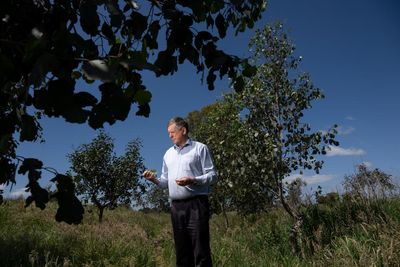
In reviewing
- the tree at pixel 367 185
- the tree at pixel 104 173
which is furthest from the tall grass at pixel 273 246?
the tree at pixel 104 173

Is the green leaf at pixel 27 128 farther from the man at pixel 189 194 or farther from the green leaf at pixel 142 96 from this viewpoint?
the man at pixel 189 194

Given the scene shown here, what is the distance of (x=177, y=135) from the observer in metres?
4.71

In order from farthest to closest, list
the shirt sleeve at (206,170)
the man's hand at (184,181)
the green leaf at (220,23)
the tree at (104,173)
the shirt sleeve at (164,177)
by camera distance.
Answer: the tree at (104,173), the shirt sleeve at (164,177), the shirt sleeve at (206,170), the man's hand at (184,181), the green leaf at (220,23)

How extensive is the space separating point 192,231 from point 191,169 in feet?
2.19

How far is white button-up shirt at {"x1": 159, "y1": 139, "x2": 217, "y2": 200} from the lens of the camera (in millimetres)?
4441

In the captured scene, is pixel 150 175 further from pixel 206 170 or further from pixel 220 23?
pixel 220 23

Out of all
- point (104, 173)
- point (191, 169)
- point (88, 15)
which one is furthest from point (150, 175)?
point (104, 173)

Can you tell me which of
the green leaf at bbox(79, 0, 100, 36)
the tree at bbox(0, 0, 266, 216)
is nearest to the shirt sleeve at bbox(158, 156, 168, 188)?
the tree at bbox(0, 0, 266, 216)

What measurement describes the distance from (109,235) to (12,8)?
7.12 m

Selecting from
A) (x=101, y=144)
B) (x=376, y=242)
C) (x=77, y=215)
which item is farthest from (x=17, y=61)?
(x=101, y=144)

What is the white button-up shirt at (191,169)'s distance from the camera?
14.6 feet

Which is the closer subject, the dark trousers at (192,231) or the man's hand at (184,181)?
the man's hand at (184,181)

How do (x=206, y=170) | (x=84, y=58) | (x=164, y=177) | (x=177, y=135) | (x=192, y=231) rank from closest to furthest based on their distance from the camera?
(x=84, y=58) < (x=192, y=231) < (x=206, y=170) < (x=177, y=135) < (x=164, y=177)

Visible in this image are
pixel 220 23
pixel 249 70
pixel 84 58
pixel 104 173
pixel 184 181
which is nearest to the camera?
pixel 84 58
